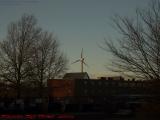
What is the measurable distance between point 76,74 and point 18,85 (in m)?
59.5

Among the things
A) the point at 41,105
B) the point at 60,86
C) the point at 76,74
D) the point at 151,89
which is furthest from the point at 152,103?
the point at 76,74

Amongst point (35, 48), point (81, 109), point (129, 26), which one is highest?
point (35, 48)

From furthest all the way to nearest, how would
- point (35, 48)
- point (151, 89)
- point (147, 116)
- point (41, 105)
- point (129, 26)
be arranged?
point (35, 48) < point (41, 105) < point (147, 116) < point (129, 26) < point (151, 89)

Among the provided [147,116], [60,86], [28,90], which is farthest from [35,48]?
[147,116]

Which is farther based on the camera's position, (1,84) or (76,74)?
(76,74)

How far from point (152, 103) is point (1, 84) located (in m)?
45.0

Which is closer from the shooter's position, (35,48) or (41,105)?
(41,105)

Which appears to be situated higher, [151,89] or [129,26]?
[129,26]

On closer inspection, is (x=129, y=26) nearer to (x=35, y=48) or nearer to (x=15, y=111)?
(x=15, y=111)

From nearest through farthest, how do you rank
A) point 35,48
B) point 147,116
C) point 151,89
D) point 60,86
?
point 151,89 < point 147,116 < point 35,48 < point 60,86

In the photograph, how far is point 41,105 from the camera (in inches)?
2250

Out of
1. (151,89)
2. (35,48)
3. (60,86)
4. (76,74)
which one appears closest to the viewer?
(151,89)

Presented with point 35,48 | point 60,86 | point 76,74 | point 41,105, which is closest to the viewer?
point 41,105

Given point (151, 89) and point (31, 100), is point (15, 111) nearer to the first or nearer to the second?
point (31, 100)
